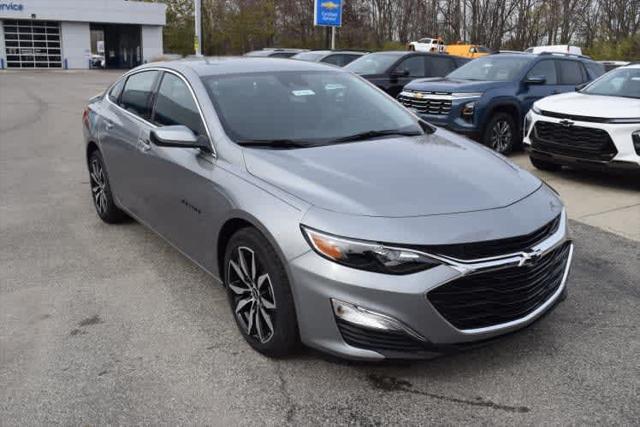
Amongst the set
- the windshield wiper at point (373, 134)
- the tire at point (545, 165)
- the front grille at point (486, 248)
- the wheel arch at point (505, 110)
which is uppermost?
the windshield wiper at point (373, 134)

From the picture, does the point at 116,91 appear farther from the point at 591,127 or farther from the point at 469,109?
the point at 469,109

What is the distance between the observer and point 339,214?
303cm


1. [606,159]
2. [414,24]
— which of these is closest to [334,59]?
[606,159]

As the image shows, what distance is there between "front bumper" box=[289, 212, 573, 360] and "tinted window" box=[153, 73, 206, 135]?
1491 millimetres

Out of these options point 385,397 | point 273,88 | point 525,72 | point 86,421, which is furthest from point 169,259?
point 525,72

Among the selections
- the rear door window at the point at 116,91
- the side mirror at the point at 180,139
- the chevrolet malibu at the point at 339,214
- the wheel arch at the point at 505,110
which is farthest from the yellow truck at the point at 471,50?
the side mirror at the point at 180,139

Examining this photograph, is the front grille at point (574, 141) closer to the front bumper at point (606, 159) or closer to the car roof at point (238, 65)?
the front bumper at point (606, 159)

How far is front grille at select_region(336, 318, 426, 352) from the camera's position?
2928 mm

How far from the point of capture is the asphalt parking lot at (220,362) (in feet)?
9.83

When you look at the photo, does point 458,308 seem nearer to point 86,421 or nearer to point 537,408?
point 537,408

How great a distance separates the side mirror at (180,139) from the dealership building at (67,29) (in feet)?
156

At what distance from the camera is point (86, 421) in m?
2.94

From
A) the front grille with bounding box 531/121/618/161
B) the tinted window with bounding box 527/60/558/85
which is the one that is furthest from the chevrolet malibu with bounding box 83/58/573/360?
the tinted window with bounding box 527/60/558/85

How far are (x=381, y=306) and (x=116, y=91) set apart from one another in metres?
3.98
